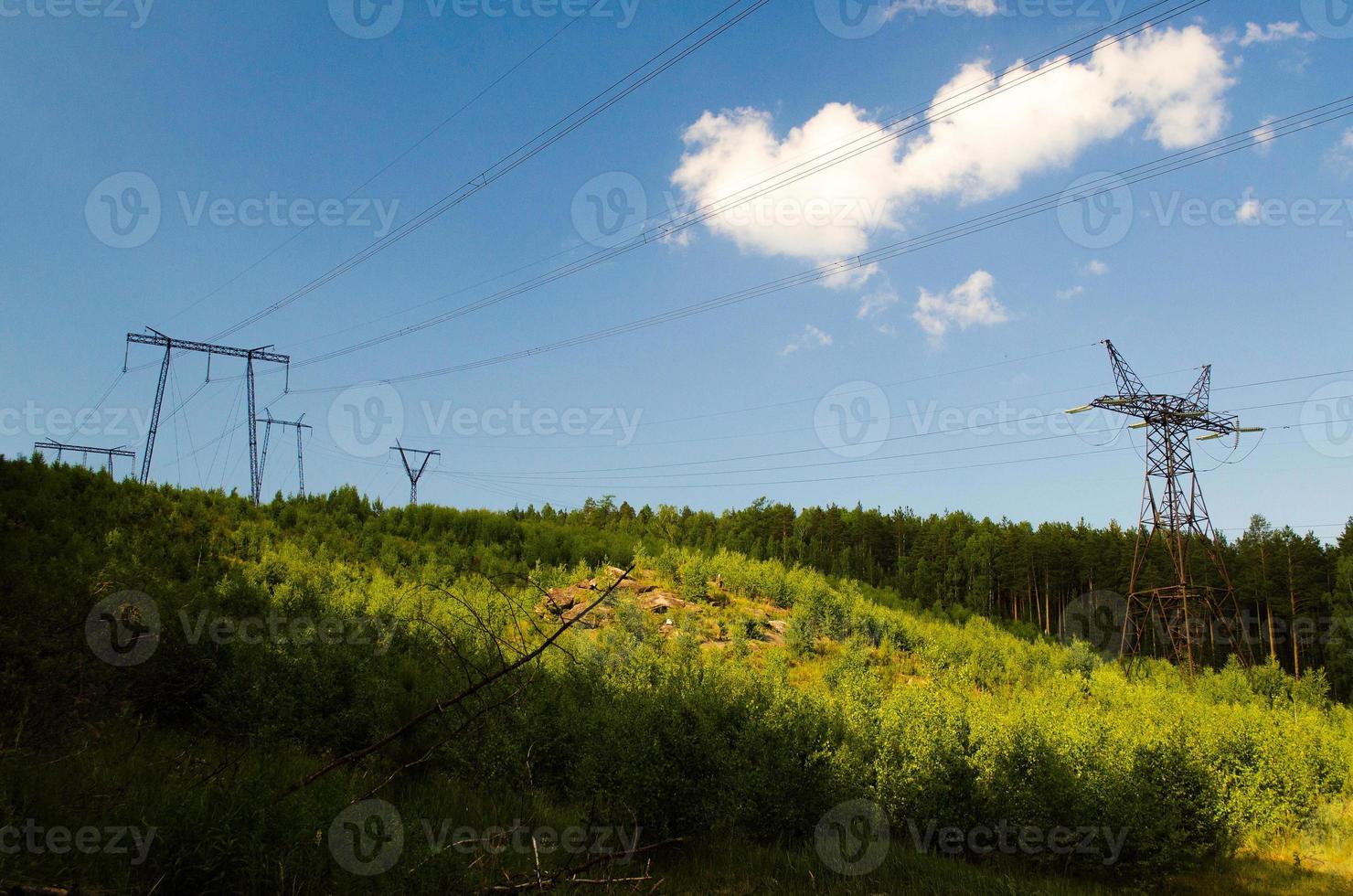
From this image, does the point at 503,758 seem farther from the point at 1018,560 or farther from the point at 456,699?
the point at 1018,560

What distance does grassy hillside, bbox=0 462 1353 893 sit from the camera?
16.0ft

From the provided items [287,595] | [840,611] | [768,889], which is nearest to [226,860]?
[768,889]

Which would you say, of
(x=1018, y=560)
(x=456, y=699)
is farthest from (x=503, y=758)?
(x=1018, y=560)

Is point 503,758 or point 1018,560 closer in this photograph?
point 503,758

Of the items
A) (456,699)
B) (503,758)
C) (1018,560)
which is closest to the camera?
(456,699)

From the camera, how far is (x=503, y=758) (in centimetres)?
1104

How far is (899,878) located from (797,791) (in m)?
2.31

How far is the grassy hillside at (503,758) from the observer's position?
489cm

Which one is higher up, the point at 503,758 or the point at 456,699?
the point at 456,699

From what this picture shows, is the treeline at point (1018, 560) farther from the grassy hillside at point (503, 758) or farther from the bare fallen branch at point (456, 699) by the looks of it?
the bare fallen branch at point (456, 699)

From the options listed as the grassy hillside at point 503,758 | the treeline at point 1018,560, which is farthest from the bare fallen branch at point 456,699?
the treeline at point 1018,560

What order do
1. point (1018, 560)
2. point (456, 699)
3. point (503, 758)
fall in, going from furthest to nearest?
1. point (1018, 560)
2. point (503, 758)
3. point (456, 699)

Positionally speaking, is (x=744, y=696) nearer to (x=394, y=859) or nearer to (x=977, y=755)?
(x=977, y=755)

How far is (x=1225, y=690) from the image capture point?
30781 millimetres
